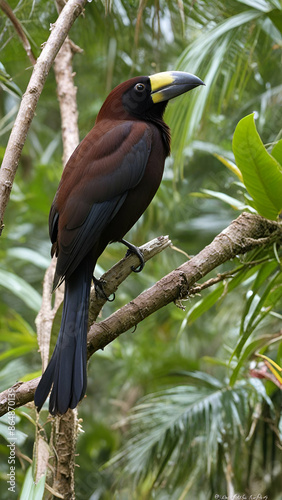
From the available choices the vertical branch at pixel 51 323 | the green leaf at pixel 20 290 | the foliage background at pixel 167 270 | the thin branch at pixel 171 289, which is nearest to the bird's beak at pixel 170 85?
the foliage background at pixel 167 270

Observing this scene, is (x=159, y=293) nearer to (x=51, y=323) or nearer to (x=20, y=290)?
(x=51, y=323)

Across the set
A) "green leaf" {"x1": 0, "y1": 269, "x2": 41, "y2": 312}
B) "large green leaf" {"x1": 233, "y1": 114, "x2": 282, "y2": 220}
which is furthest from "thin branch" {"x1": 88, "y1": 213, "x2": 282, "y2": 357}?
"green leaf" {"x1": 0, "y1": 269, "x2": 41, "y2": 312}

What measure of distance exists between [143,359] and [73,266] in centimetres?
254

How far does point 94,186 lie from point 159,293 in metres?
0.47

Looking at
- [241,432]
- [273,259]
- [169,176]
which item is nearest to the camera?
[273,259]

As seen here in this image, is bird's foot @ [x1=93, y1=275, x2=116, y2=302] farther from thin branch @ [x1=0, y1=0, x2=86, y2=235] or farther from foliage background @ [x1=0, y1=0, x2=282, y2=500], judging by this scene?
thin branch @ [x1=0, y1=0, x2=86, y2=235]

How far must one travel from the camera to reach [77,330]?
176 centimetres

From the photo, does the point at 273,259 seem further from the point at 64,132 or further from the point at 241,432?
the point at 64,132

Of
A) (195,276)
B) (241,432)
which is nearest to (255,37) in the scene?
(195,276)

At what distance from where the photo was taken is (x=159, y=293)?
70.3 inches

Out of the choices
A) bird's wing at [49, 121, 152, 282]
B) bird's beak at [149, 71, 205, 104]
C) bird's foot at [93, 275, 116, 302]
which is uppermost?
bird's beak at [149, 71, 205, 104]

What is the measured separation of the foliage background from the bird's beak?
0.23m

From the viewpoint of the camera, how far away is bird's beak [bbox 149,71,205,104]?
2297 millimetres

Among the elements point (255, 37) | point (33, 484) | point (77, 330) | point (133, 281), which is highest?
point (255, 37)
